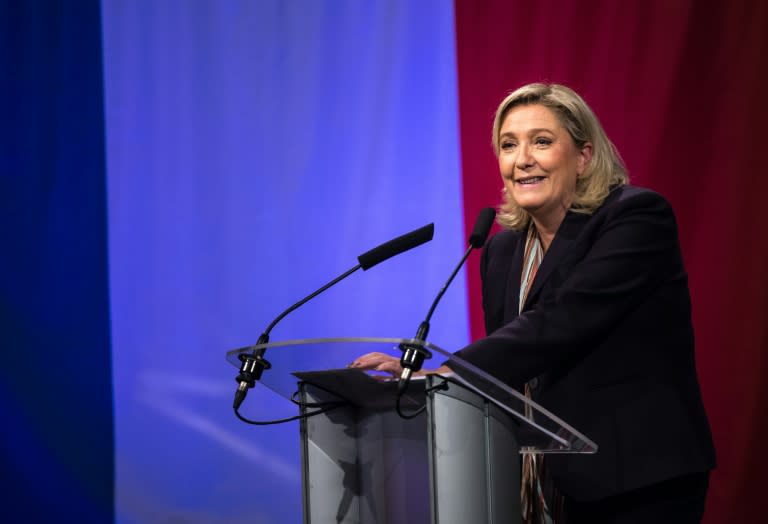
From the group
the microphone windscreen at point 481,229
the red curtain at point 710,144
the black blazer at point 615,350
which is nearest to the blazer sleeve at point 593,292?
the black blazer at point 615,350

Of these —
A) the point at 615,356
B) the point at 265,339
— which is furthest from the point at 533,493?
the point at 265,339

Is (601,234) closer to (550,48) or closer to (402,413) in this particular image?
(402,413)

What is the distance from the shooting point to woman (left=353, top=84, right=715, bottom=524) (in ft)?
5.31

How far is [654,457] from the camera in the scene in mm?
1628

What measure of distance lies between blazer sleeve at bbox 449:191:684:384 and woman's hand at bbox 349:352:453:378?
0.21 m

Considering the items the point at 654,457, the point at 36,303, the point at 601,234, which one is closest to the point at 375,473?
the point at 654,457

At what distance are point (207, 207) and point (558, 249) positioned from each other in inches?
68.6

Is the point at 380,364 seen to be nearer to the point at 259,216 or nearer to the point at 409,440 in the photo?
the point at 409,440

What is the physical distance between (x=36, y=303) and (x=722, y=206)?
2467 mm

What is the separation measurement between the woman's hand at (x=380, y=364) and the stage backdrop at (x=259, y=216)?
1.72 meters

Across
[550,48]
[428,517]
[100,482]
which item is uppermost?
[550,48]

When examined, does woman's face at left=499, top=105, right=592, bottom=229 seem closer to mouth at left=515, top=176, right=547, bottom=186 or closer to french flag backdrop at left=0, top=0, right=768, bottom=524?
mouth at left=515, top=176, right=547, bottom=186

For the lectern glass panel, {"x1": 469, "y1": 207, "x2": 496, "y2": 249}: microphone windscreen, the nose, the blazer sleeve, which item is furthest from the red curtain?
the lectern glass panel

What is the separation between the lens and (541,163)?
205 cm
